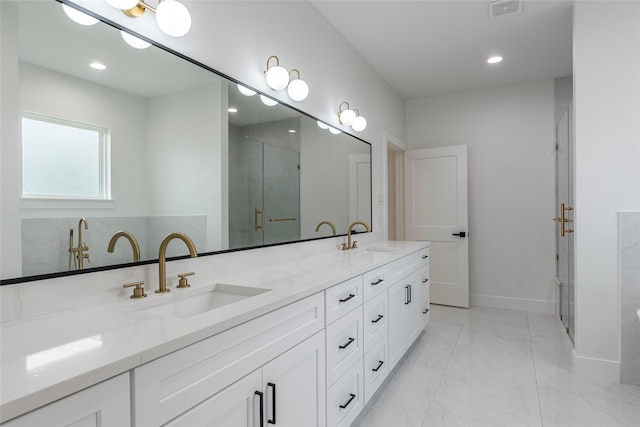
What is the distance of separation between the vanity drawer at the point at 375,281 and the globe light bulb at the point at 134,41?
144cm

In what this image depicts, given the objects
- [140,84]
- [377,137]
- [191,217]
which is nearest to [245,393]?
[191,217]

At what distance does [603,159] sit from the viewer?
2.39m

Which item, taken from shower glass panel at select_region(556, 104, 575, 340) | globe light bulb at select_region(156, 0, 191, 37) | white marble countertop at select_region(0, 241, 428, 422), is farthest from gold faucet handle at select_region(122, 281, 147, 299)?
shower glass panel at select_region(556, 104, 575, 340)

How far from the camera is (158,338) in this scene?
834 millimetres

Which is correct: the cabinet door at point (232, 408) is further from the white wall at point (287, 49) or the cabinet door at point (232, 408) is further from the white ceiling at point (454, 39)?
the white ceiling at point (454, 39)

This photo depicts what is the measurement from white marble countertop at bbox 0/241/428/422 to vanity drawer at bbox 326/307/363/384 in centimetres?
27

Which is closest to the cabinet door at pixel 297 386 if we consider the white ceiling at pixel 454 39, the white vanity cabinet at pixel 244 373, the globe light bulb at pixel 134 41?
the white vanity cabinet at pixel 244 373

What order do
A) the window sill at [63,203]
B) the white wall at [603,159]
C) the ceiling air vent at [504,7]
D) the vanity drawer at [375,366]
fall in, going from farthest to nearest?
the ceiling air vent at [504,7] → the white wall at [603,159] → the vanity drawer at [375,366] → the window sill at [63,203]

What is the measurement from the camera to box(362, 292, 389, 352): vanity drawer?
6.40ft

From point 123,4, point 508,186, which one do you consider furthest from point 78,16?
point 508,186

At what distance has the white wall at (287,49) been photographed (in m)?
1.60

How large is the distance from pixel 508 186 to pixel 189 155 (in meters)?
3.87

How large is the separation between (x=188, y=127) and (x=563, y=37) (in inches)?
131

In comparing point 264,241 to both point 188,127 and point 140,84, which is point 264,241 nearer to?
point 188,127
